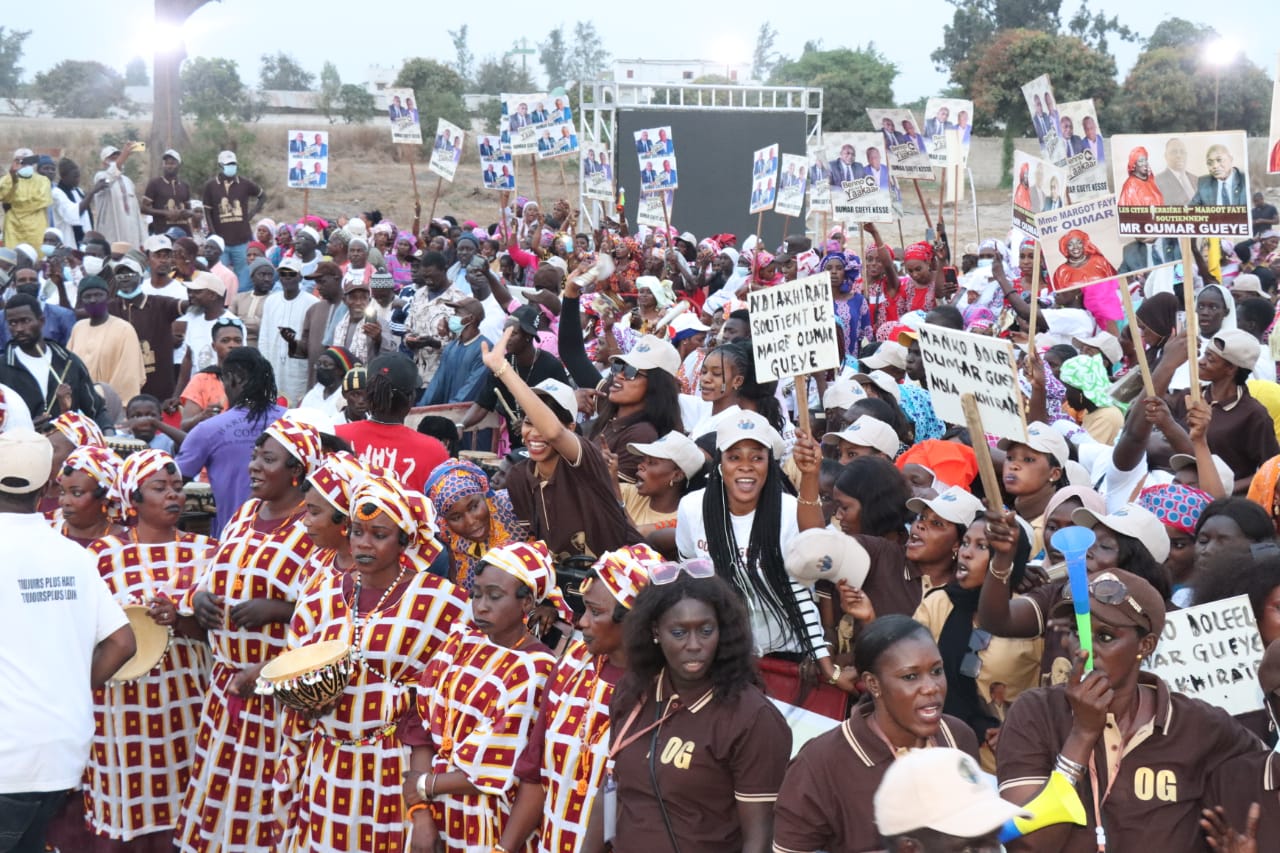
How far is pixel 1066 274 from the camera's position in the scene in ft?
26.0

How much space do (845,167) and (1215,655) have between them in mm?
9283

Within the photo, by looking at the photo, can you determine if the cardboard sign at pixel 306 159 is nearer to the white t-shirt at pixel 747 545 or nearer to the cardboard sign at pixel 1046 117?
the cardboard sign at pixel 1046 117

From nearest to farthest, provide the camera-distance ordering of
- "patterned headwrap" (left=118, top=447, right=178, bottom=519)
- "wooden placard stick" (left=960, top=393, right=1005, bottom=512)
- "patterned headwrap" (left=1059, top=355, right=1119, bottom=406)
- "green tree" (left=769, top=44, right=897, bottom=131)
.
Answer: "wooden placard stick" (left=960, top=393, right=1005, bottom=512)
"patterned headwrap" (left=118, top=447, right=178, bottom=519)
"patterned headwrap" (left=1059, top=355, right=1119, bottom=406)
"green tree" (left=769, top=44, right=897, bottom=131)

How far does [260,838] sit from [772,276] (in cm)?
912

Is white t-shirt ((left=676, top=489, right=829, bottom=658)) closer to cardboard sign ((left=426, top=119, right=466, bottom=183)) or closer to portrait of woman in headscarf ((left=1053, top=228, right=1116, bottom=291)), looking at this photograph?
portrait of woman in headscarf ((left=1053, top=228, right=1116, bottom=291))

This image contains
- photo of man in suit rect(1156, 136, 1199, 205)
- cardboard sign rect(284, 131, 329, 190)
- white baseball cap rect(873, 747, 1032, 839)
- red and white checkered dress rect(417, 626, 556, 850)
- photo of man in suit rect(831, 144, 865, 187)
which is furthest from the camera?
cardboard sign rect(284, 131, 329, 190)

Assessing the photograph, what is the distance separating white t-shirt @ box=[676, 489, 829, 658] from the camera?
202 inches

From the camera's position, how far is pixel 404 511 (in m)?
5.30

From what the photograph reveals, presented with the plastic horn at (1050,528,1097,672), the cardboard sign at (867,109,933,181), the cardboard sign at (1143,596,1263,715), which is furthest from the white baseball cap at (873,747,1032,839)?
the cardboard sign at (867,109,933,181)

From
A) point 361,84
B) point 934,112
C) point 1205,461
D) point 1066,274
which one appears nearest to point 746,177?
point 934,112

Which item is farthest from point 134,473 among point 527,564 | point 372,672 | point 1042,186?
point 1042,186

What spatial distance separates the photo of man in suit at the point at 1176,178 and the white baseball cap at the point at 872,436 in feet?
5.42

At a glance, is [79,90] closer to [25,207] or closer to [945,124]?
[25,207]

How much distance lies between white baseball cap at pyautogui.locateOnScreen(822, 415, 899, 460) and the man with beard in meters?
16.2
